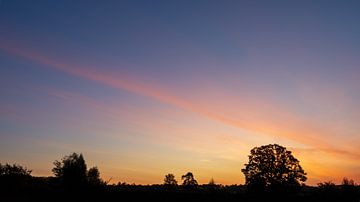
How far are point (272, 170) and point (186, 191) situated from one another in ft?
51.6

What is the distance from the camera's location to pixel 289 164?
7744cm

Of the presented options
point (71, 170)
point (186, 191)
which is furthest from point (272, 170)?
point (71, 170)

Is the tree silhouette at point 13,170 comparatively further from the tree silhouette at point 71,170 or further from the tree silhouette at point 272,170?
the tree silhouette at point 272,170

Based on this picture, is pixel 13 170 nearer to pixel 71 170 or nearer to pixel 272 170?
pixel 71 170

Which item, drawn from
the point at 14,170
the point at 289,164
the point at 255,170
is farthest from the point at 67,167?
the point at 289,164

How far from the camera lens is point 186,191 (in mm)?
75188

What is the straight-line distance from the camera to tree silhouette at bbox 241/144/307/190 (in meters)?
75.9

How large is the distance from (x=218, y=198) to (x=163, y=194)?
20.4 ft

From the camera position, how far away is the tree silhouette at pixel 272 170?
2987 inches

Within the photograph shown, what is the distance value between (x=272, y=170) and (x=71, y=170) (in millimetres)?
39333

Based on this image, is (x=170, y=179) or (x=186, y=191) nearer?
(x=186, y=191)

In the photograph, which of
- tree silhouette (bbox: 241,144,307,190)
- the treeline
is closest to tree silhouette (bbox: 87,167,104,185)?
the treeline

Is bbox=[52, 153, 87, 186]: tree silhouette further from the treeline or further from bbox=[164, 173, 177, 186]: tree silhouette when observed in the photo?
bbox=[164, 173, 177, 186]: tree silhouette

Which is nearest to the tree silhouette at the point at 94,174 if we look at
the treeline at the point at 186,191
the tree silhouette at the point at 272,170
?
the treeline at the point at 186,191
